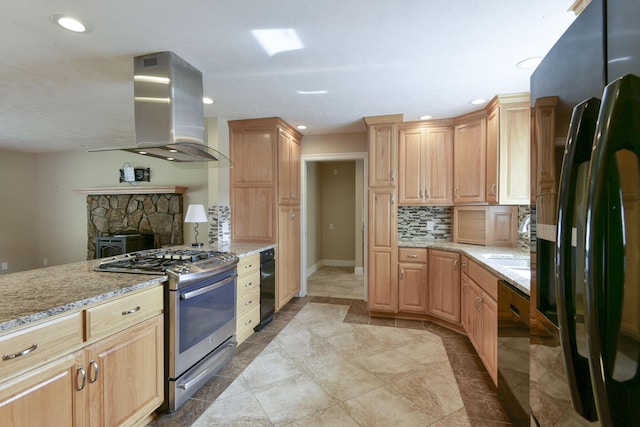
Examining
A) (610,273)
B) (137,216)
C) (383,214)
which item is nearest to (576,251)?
(610,273)

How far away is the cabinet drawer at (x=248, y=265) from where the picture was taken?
111 inches

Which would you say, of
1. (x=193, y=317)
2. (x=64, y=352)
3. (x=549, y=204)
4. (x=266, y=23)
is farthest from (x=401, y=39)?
(x=64, y=352)

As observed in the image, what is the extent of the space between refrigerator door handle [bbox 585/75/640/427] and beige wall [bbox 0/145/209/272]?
6460 mm

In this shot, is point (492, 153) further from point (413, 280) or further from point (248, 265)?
point (248, 265)

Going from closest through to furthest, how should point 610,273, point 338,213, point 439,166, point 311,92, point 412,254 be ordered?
point 610,273 → point 311,92 → point 412,254 → point 439,166 → point 338,213

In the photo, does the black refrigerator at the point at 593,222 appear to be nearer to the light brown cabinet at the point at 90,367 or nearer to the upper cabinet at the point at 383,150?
the light brown cabinet at the point at 90,367

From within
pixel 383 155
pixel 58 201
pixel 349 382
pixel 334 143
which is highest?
pixel 334 143

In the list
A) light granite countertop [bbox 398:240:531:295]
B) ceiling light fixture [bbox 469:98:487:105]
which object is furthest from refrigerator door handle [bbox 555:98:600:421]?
ceiling light fixture [bbox 469:98:487:105]

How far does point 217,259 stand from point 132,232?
3970mm

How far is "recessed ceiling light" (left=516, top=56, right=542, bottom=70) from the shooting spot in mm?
2133

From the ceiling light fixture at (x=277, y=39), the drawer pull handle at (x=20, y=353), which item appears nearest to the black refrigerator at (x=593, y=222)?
the ceiling light fixture at (x=277, y=39)

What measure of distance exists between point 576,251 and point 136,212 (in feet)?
20.5

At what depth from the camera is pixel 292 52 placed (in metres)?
2.08

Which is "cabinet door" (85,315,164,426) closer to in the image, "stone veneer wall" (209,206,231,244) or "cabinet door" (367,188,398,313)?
"stone veneer wall" (209,206,231,244)
